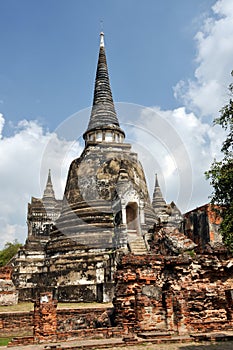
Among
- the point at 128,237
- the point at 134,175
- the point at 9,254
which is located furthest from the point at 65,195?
the point at 9,254

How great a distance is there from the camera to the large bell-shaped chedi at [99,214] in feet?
58.2

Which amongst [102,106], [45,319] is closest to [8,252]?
[102,106]

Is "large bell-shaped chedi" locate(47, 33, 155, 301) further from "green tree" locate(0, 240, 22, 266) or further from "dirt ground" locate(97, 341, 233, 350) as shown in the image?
"green tree" locate(0, 240, 22, 266)

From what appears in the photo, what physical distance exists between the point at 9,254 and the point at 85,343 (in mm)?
40926

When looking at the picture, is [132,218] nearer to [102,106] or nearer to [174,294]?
[102,106]

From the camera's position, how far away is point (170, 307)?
8.31 metres

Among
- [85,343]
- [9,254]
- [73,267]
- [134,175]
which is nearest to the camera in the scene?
[85,343]

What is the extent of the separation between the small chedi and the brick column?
1.58 m

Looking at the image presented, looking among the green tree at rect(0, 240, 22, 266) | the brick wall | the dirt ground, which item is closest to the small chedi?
the brick wall

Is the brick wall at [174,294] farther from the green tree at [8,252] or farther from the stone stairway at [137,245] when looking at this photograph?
the green tree at [8,252]

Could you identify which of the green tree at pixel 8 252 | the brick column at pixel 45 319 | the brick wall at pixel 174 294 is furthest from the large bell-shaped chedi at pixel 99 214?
the green tree at pixel 8 252

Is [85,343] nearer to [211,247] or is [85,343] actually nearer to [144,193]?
[211,247]

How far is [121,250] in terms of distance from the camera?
688 inches

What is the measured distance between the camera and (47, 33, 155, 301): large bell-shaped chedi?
17.8 m
